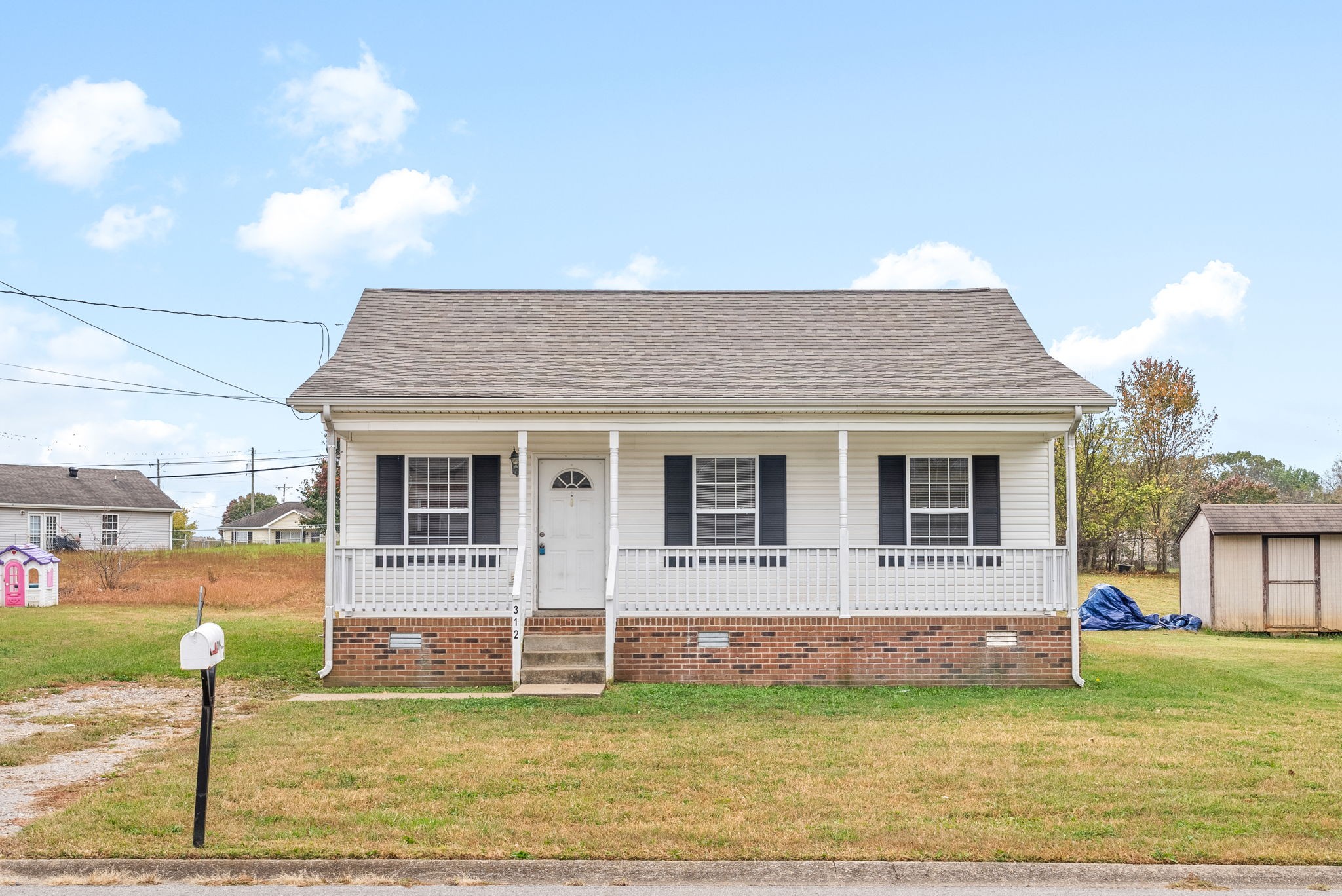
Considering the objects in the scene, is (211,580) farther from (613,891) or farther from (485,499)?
(613,891)

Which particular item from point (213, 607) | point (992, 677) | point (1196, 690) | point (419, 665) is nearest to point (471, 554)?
point (419, 665)

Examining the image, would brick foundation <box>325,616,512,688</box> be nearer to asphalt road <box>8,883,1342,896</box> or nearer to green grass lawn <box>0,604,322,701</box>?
green grass lawn <box>0,604,322,701</box>

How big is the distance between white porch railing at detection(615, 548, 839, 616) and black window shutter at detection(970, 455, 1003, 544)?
2239 millimetres

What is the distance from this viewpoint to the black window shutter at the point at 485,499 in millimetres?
14617

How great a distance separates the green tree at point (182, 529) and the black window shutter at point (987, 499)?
5451 centimetres

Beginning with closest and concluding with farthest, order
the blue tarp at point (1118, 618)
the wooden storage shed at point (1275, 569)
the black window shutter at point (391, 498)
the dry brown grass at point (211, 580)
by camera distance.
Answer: the black window shutter at point (391, 498)
the wooden storage shed at point (1275, 569)
the blue tarp at point (1118, 618)
the dry brown grass at point (211, 580)

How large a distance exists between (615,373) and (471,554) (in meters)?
3.04

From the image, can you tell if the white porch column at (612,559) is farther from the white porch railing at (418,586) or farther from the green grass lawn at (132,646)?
the green grass lawn at (132,646)

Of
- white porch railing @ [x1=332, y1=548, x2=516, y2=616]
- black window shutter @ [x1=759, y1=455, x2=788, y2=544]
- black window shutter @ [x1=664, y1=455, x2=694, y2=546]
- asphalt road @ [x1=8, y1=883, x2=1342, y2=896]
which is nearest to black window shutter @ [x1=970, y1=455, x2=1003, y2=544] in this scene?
black window shutter @ [x1=759, y1=455, x2=788, y2=544]

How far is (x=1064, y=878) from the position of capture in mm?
5938

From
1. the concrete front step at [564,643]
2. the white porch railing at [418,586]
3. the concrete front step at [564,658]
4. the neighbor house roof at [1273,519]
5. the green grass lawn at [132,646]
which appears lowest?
the green grass lawn at [132,646]

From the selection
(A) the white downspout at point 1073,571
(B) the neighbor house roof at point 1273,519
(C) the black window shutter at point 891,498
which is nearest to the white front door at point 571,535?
(C) the black window shutter at point 891,498

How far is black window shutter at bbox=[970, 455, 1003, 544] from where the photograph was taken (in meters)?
14.6

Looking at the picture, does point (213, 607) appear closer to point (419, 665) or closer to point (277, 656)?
point (277, 656)
